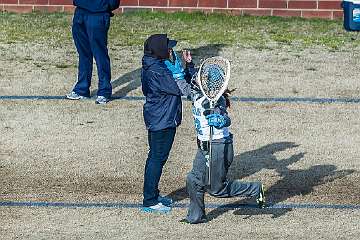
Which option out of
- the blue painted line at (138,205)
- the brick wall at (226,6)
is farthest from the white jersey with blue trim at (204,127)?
the brick wall at (226,6)

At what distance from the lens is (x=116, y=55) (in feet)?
59.4

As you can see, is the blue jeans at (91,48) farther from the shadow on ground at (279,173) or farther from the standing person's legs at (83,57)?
the shadow on ground at (279,173)

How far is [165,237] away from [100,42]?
4753 mm

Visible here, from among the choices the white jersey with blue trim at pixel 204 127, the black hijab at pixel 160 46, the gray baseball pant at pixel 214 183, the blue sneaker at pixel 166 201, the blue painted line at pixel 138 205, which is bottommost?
the blue painted line at pixel 138 205

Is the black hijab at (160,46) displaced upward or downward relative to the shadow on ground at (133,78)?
upward

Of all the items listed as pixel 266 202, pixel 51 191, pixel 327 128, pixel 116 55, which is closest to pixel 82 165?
pixel 51 191

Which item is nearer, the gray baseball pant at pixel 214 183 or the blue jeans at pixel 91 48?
the gray baseball pant at pixel 214 183

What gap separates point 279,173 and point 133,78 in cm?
428

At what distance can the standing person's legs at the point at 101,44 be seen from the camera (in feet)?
50.4

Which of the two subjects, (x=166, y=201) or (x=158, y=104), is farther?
(x=166, y=201)

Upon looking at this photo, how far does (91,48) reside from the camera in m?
15.6

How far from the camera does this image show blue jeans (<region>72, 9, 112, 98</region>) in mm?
15375

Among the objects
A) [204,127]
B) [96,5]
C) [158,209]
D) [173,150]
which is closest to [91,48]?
[96,5]

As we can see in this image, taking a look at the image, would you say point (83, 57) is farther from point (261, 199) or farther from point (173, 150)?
point (261, 199)
